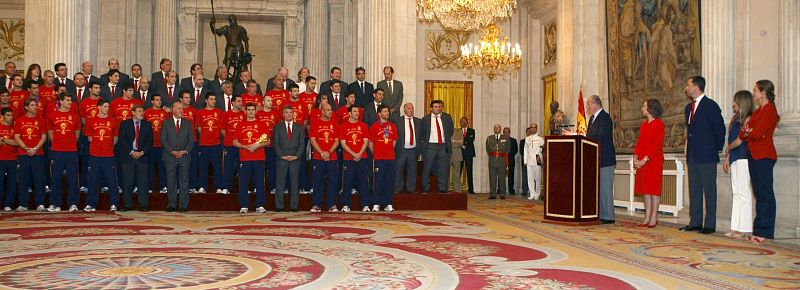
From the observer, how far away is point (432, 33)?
64.9 ft

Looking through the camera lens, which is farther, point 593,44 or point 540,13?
point 540,13

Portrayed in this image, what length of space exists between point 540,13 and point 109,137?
11.5 meters

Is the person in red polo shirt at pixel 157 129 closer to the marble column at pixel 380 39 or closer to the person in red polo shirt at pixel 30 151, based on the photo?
Answer: the person in red polo shirt at pixel 30 151

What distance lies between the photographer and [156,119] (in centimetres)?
1137

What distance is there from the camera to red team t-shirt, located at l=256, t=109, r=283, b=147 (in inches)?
442

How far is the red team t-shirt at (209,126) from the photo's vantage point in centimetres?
1136

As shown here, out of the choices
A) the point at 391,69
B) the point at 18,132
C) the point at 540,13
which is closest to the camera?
the point at 18,132

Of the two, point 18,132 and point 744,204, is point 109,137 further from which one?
point 744,204

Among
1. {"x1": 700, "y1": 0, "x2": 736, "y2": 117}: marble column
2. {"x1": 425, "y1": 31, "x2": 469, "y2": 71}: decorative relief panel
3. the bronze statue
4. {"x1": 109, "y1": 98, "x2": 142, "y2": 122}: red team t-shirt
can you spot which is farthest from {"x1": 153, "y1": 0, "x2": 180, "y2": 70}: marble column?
{"x1": 700, "y1": 0, "x2": 736, "y2": 117}: marble column

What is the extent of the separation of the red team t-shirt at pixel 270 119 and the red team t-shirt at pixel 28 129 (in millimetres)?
3022

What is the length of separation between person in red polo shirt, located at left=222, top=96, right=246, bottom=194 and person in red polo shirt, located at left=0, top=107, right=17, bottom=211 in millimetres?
2850

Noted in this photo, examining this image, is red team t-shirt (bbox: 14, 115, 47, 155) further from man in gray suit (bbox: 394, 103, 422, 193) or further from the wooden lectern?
the wooden lectern

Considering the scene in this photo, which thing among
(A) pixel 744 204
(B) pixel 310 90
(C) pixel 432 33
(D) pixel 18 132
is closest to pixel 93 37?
(D) pixel 18 132

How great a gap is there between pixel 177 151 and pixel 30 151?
202 cm
